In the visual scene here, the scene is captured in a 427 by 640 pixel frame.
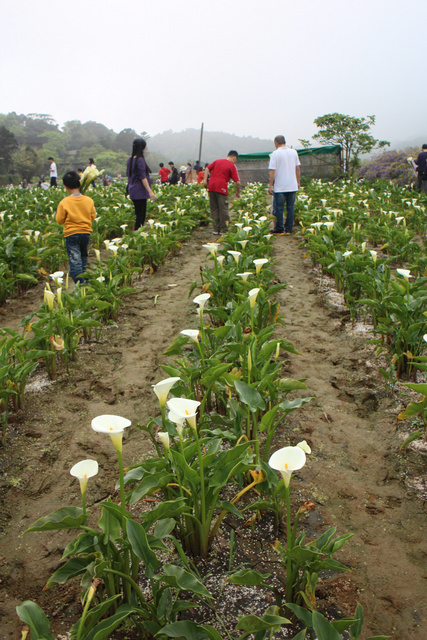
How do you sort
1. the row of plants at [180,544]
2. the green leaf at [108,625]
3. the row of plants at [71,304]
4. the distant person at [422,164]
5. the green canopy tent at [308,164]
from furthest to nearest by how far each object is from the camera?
the green canopy tent at [308,164]
the distant person at [422,164]
the row of plants at [71,304]
the row of plants at [180,544]
the green leaf at [108,625]

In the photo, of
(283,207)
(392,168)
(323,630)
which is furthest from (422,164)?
(323,630)

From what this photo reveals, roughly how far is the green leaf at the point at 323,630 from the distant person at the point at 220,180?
304 inches

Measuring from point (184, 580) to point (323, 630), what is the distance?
444 millimetres

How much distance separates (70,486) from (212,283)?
2338 mm

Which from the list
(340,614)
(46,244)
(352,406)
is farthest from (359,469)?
(46,244)

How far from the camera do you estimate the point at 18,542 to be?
6.75 feet

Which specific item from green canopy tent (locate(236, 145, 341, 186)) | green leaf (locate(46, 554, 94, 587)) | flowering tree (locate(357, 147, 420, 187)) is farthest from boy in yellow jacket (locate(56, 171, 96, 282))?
green canopy tent (locate(236, 145, 341, 186))

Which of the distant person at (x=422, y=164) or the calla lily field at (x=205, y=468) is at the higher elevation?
the distant person at (x=422, y=164)

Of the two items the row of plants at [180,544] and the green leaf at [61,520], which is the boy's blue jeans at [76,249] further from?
the green leaf at [61,520]

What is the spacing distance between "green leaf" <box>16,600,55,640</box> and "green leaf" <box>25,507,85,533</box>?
0.71ft

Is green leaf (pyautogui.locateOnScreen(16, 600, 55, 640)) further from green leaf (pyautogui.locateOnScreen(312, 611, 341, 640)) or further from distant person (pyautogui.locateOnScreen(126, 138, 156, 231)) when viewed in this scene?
distant person (pyautogui.locateOnScreen(126, 138, 156, 231))

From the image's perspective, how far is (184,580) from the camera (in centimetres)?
145

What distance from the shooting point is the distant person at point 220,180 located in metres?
8.48

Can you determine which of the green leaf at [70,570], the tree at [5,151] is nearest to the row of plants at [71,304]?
the green leaf at [70,570]
